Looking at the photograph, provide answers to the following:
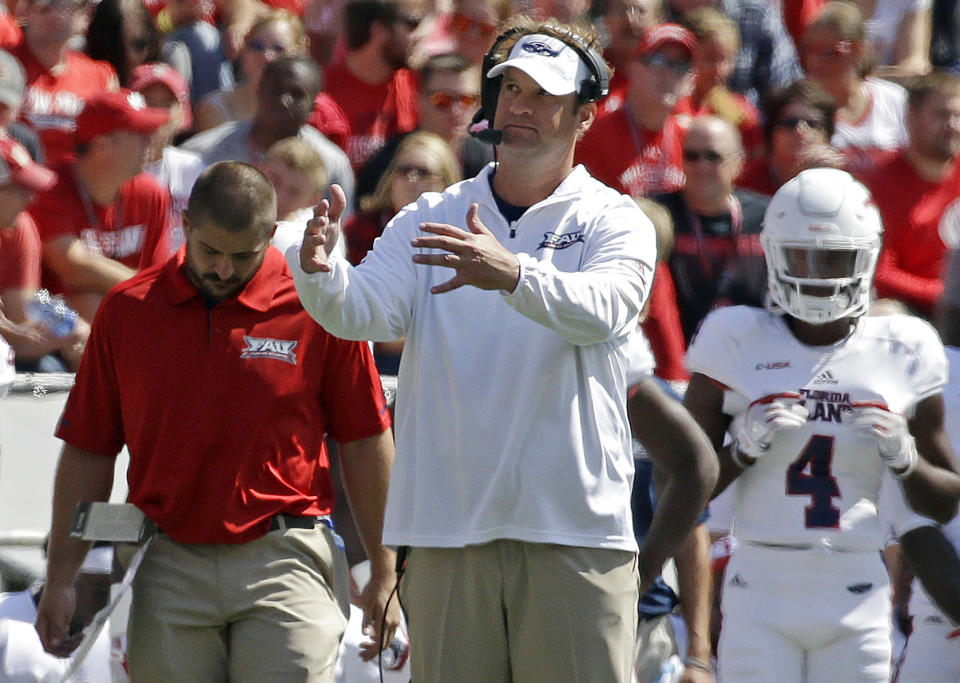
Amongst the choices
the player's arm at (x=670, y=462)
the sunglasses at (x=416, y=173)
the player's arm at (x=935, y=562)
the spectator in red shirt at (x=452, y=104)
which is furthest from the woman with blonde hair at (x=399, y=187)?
the player's arm at (x=670, y=462)

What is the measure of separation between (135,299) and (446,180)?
2302 mm

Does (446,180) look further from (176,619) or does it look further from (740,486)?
(176,619)

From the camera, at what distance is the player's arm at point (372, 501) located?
14.8 feet

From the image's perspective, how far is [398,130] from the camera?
8.03 m

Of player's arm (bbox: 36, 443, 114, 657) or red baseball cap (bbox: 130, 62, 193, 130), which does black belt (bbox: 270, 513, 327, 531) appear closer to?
player's arm (bbox: 36, 443, 114, 657)

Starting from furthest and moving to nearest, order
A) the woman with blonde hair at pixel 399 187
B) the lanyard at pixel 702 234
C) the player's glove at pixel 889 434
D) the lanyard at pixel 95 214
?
1. the lanyard at pixel 702 234
2. the lanyard at pixel 95 214
3. the woman with blonde hair at pixel 399 187
4. the player's glove at pixel 889 434

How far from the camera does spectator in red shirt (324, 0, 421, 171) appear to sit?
8.13 m

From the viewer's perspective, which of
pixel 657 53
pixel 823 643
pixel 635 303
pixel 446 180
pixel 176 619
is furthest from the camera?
pixel 657 53

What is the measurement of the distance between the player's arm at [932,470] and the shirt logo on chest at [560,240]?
1663 mm

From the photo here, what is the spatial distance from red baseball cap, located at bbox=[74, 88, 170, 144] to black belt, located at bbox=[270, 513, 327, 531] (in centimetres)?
275

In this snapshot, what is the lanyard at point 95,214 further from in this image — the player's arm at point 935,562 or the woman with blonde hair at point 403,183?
the player's arm at point 935,562

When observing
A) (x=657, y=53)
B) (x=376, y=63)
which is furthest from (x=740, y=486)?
(x=376, y=63)

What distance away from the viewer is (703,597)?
16.8 ft

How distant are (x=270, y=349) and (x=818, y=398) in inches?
63.9
